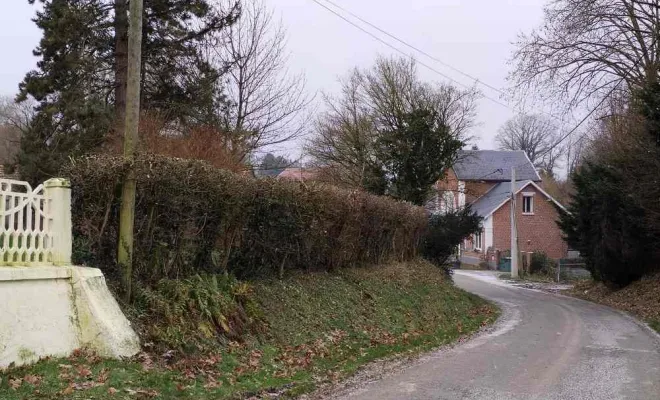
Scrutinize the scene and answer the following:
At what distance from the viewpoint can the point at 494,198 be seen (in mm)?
56750

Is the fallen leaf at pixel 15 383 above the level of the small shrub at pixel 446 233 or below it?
below

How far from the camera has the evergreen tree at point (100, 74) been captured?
17.3 meters

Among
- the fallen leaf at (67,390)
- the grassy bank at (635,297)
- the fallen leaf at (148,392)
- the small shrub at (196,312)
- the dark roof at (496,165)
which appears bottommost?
the grassy bank at (635,297)

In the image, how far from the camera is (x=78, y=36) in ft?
58.1

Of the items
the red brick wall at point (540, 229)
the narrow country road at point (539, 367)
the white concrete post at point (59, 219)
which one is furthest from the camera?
the red brick wall at point (540, 229)

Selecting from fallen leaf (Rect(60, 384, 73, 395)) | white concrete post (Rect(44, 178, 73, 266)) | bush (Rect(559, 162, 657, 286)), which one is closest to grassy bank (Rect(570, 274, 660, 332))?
bush (Rect(559, 162, 657, 286))

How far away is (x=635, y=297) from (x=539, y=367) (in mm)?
15996

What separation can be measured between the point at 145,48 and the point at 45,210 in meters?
12.4

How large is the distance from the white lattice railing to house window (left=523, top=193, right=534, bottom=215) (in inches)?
1950

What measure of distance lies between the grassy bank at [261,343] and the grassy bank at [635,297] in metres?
6.84

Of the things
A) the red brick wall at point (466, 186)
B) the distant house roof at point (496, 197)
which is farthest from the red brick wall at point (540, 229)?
the red brick wall at point (466, 186)

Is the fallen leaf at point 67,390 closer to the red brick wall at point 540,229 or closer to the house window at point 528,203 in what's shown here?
the red brick wall at point 540,229

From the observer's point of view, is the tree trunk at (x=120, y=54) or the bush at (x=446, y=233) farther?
the bush at (x=446, y=233)

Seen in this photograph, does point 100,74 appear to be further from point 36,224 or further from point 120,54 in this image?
point 36,224
